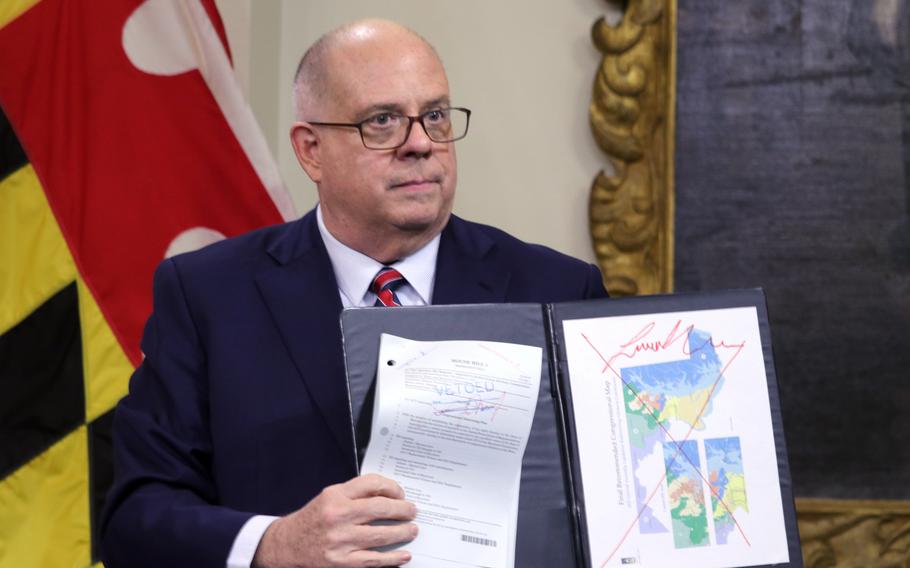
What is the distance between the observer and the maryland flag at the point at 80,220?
2621mm

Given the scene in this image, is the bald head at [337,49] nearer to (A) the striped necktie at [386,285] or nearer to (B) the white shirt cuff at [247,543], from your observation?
(A) the striped necktie at [386,285]

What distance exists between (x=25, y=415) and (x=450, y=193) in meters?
1.27

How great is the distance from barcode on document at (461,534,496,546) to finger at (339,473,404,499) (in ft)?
0.34

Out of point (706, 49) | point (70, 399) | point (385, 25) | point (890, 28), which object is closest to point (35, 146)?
point (70, 399)

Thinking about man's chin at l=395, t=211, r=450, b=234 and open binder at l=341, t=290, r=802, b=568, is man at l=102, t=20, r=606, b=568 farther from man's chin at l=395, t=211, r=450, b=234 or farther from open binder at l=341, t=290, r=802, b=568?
open binder at l=341, t=290, r=802, b=568

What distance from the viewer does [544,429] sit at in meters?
1.61

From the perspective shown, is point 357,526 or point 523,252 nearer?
point 357,526

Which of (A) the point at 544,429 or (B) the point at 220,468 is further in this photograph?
(B) the point at 220,468

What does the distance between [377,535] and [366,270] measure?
1.99 feet

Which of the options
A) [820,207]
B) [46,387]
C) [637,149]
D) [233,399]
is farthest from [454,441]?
[820,207]

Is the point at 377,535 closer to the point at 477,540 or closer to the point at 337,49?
Answer: the point at 477,540

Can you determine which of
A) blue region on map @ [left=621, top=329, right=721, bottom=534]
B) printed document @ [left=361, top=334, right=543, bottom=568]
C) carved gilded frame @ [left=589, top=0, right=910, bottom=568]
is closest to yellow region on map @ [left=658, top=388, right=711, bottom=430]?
blue region on map @ [left=621, top=329, right=721, bottom=534]

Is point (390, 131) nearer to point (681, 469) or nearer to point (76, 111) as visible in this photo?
point (681, 469)

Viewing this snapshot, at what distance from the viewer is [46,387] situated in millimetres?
2629
